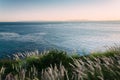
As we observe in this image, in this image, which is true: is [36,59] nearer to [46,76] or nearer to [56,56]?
[56,56]

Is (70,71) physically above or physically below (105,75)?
below

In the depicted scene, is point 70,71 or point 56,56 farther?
point 56,56

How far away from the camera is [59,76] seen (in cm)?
586

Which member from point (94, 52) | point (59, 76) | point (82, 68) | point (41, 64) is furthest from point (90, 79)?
point (94, 52)

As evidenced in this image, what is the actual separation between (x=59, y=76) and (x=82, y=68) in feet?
2.39

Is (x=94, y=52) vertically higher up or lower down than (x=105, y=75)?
lower down

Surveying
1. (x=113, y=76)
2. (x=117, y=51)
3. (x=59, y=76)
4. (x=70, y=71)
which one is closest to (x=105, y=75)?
(x=113, y=76)

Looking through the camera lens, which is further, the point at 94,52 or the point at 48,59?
the point at 94,52

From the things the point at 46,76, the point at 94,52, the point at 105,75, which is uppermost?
the point at 46,76

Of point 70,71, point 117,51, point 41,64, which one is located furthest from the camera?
point 117,51

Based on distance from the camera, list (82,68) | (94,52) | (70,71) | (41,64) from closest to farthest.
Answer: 1. (82,68)
2. (70,71)
3. (41,64)
4. (94,52)

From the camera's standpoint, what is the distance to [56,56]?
36.2 feet

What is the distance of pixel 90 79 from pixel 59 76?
0.93 metres

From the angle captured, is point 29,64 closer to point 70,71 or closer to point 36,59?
point 36,59
